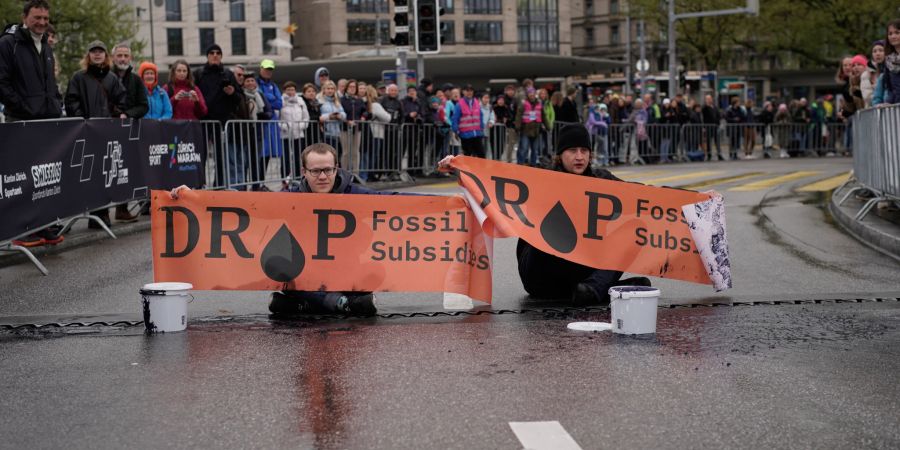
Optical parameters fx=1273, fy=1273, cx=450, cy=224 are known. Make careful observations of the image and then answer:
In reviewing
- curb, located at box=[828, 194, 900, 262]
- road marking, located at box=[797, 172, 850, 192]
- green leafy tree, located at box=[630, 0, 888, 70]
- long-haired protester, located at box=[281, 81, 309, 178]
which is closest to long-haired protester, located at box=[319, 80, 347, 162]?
long-haired protester, located at box=[281, 81, 309, 178]

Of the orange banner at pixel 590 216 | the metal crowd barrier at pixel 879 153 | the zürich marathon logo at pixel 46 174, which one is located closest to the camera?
the orange banner at pixel 590 216

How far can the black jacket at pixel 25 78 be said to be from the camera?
39.8 feet

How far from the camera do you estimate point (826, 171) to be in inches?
1098

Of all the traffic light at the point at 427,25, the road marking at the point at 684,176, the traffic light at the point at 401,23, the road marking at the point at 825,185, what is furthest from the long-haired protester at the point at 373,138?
the road marking at the point at 825,185

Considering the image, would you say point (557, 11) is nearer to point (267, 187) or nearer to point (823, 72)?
point (823, 72)

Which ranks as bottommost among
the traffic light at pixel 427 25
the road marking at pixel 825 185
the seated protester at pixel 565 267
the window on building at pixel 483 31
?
the road marking at pixel 825 185

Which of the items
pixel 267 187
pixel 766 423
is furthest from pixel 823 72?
pixel 766 423

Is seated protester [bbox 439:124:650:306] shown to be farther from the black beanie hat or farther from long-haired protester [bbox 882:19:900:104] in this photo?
long-haired protester [bbox 882:19:900:104]

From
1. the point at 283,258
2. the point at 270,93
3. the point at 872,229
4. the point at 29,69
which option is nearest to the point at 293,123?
the point at 270,93

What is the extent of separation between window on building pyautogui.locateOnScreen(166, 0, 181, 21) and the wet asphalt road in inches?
3571

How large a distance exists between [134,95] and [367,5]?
92.9 meters

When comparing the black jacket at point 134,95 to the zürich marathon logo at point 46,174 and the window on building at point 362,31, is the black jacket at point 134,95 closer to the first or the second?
the zürich marathon logo at point 46,174

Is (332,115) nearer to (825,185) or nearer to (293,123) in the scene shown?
(293,123)

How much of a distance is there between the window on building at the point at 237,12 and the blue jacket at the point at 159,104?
278 ft
